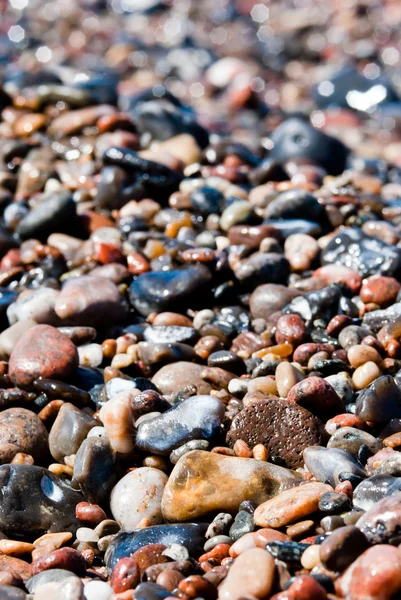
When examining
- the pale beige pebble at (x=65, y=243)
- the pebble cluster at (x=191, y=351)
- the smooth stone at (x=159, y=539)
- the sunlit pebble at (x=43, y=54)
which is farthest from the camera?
the sunlit pebble at (x=43, y=54)

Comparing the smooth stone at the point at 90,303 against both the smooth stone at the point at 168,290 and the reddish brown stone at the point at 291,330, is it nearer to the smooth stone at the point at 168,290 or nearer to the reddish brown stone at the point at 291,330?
the smooth stone at the point at 168,290

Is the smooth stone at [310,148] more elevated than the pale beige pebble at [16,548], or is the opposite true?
the pale beige pebble at [16,548]

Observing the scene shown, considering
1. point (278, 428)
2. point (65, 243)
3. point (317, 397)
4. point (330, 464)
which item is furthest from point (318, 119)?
point (330, 464)

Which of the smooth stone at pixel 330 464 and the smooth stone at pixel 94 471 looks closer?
the smooth stone at pixel 330 464

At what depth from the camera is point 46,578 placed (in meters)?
3.24

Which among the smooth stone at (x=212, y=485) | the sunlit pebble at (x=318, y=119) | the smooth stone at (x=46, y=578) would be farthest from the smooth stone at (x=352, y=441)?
the sunlit pebble at (x=318, y=119)

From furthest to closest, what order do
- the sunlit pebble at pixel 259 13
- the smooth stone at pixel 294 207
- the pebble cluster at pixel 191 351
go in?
the sunlit pebble at pixel 259 13
the smooth stone at pixel 294 207
the pebble cluster at pixel 191 351

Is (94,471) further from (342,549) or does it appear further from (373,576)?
(373,576)

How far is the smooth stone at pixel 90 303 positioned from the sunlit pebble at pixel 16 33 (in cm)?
882

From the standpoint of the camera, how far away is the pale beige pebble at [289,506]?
3.30 m

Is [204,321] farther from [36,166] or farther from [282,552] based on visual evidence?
[36,166]

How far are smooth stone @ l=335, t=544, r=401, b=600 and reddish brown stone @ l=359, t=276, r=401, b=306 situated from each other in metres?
2.45

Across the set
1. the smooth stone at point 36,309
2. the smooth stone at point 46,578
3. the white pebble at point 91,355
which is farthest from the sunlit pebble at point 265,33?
the smooth stone at point 46,578

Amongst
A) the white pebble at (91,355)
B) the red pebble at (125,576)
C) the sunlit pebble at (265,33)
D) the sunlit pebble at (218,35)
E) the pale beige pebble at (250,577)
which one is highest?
the pale beige pebble at (250,577)
